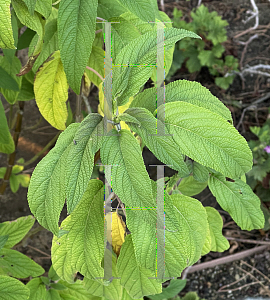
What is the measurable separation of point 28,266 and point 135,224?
411 mm

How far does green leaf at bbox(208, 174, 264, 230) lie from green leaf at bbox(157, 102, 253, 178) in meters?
0.22

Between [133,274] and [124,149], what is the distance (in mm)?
287

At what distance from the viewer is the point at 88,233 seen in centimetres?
54

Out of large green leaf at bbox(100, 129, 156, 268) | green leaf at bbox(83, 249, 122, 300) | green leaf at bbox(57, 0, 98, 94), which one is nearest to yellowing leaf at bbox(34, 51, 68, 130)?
green leaf at bbox(57, 0, 98, 94)

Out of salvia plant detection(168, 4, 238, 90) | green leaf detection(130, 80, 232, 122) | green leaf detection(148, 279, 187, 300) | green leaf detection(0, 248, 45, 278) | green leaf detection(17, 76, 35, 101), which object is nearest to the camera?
green leaf detection(130, 80, 232, 122)

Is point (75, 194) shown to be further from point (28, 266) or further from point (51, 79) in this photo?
point (28, 266)

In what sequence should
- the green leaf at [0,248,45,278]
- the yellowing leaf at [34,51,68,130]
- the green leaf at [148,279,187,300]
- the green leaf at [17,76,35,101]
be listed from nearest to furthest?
the yellowing leaf at [34,51,68,130]
the green leaf at [0,248,45,278]
the green leaf at [17,76,35,101]
the green leaf at [148,279,187,300]

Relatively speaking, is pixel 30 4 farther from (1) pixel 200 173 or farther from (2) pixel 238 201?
(2) pixel 238 201

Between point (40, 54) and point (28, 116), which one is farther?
point (28, 116)

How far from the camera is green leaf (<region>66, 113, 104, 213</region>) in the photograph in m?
0.39

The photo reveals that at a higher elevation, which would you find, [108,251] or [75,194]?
[75,194]

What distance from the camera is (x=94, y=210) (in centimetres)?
54

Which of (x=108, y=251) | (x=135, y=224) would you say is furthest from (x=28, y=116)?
(x=135, y=224)

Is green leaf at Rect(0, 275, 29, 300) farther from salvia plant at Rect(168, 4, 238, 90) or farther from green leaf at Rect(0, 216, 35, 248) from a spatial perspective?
salvia plant at Rect(168, 4, 238, 90)
